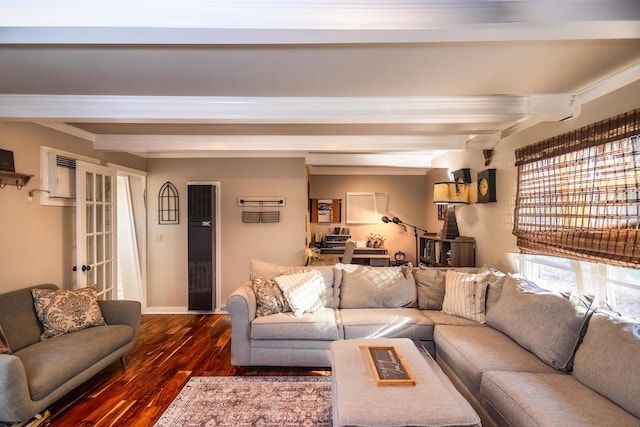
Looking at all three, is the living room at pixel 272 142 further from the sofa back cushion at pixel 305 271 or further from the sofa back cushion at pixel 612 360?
the sofa back cushion at pixel 305 271

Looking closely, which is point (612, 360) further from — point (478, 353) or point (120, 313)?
point (120, 313)

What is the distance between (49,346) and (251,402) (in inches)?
60.8

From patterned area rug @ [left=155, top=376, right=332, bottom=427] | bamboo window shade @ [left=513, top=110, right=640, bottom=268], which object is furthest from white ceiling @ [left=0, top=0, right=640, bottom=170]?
patterned area rug @ [left=155, top=376, right=332, bottom=427]

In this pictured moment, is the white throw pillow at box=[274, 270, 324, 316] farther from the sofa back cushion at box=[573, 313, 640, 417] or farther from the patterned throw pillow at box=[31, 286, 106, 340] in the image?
the sofa back cushion at box=[573, 313, 640, 417]

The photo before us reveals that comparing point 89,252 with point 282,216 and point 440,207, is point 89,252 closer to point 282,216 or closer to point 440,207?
point 282,216

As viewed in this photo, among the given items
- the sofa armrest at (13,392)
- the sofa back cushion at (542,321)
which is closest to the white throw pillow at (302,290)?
the sofa back cushion at (542,321)

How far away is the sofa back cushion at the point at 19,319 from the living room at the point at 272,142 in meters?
0.18

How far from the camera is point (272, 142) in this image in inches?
147

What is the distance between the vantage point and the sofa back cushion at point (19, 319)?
2436 mm

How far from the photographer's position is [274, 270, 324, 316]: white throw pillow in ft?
10.3

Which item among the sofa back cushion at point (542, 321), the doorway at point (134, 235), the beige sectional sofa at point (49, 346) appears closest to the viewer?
the beige sectional sofa at point (49, 346)

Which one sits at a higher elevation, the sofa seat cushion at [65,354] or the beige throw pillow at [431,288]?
the beige throw pillow at [431,288]

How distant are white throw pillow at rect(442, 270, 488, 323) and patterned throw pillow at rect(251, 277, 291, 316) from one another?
155cm

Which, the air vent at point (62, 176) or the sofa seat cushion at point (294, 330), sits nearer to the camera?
the sofa seat cushion at point (294, 330)
